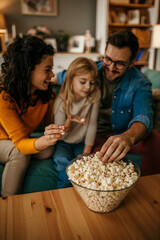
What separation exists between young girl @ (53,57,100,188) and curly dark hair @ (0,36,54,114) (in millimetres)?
295

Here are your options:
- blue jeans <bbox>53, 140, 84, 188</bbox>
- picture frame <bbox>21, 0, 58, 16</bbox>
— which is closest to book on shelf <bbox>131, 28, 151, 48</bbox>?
picture frame <bbox>21, 0, 58, 16</bbox>

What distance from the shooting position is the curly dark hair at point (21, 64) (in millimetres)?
1314

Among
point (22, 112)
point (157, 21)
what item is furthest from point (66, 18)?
point (22, 112)

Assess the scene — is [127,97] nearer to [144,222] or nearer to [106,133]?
[106,133]

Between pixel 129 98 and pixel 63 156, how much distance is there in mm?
747

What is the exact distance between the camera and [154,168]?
4.70 ft

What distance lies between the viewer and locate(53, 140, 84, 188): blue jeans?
135 centimetres

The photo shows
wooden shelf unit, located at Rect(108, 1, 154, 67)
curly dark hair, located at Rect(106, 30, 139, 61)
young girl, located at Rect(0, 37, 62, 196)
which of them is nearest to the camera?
young girl, located at Rect(0, 37, 62, 196)

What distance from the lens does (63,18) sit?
4312 millimetres

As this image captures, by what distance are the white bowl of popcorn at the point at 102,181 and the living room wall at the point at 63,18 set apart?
408 cm

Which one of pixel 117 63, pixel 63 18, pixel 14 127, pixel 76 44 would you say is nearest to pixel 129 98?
pixel 117 63

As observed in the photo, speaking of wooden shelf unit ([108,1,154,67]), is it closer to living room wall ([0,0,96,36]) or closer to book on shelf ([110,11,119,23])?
book on shelf ([110,11,119,23])

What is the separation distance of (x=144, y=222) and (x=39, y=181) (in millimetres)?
801

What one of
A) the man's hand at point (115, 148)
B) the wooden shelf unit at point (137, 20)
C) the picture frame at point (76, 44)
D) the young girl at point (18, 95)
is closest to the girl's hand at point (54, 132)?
the young girl at point (18, 95)
